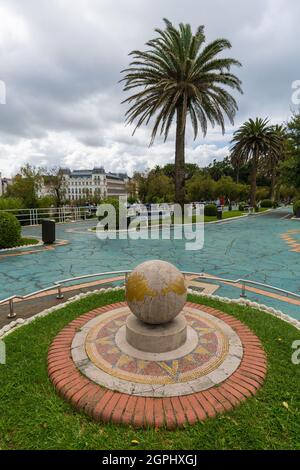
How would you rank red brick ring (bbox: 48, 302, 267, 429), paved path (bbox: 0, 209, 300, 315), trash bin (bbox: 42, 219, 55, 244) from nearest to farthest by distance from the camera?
red brick ring (bbox: 48, 302, 267, 429)
paved path (bbox: 0, 209, 300, 315)
trash bin (bbox: 42, 219, 55, 244)

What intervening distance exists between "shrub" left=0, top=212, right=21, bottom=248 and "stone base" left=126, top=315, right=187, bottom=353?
897 cm

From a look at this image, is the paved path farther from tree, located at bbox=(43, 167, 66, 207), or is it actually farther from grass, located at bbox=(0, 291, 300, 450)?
tree, located at bbox=(43, 167, 66, 207)

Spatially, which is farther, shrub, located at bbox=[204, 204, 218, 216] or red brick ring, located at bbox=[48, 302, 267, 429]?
shrub, located at bbox=[204, 204, 218, 216]

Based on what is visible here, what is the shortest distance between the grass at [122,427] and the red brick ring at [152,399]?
68 mm

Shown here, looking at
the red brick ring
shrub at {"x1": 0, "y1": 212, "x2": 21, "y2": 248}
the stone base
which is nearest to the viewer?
the red brick ring

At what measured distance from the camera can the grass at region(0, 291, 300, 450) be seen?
243 centimetres

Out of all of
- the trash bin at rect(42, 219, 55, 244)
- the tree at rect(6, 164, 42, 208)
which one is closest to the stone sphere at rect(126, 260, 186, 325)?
the trash bin at rect(42, 219, 55, 244)

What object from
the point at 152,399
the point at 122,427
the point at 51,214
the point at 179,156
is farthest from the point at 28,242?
the point at 179,156

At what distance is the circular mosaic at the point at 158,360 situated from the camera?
3.07 m

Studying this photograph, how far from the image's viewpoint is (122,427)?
261 centimetres

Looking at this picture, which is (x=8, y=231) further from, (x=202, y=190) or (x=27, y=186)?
(x=202, y=190)

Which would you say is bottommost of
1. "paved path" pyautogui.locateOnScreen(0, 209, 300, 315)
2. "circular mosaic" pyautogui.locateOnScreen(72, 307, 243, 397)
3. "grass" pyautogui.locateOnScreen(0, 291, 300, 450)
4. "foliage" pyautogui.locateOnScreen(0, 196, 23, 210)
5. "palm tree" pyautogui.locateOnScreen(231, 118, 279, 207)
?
"grass" pyautogui.locateOnScreen(0, 291, 300, 450)

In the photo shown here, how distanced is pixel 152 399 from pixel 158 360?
0.65 metres

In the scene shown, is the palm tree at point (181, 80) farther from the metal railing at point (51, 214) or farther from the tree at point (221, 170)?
the tree at point (221, 170)
